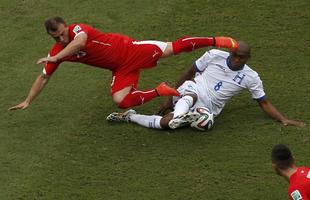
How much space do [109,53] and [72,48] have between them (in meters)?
0.69

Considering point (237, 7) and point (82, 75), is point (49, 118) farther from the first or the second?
point (237, 7)

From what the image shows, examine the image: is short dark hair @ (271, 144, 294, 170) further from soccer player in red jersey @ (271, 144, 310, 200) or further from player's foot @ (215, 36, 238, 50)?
player's foot @ (215, 36, 238, 50)

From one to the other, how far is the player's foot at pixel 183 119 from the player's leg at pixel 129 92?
44 centimetres

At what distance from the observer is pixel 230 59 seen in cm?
876

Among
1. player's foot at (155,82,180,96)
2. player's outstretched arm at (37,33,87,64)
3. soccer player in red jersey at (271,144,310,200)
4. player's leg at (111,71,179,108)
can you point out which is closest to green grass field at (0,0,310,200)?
player's leg at (111,71,179,108)

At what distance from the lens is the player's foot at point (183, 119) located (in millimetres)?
8375

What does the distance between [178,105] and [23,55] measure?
3.41 metres

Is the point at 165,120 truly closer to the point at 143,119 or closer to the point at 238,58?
the point at 143,119

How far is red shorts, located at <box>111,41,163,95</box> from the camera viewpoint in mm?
9023

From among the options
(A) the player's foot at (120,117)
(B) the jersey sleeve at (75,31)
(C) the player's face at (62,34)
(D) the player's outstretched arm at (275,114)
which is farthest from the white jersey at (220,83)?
(C) the player's face at (62,34)

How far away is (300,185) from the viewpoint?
231 inches

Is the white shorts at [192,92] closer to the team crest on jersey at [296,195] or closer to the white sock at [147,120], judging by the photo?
the white sock at [147,120]

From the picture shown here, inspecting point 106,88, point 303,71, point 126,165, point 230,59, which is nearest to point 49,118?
point 106,88

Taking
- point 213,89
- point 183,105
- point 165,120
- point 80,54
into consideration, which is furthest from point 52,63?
point 213,89
